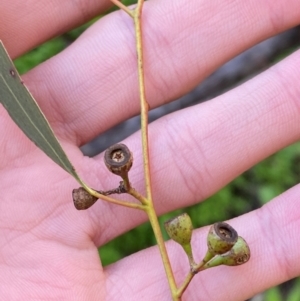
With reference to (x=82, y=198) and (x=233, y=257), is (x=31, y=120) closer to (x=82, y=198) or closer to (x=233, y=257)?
(x=82, y=198)

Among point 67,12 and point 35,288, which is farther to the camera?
point 67,12

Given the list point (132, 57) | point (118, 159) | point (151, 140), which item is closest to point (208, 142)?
point (151, 140)

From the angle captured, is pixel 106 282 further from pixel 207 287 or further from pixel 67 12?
pixel 67 12

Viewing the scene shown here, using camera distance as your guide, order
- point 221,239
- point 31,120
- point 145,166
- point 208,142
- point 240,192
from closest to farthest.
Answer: point 221,239 → point 31,120 → point 145,166 → point 208,142 → point 240,192

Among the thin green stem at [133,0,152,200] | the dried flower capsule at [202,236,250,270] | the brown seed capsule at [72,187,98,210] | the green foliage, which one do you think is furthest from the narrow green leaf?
the green foliage

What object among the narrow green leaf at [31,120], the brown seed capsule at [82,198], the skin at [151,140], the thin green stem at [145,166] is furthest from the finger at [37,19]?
the brown seed capsule at [82,198]

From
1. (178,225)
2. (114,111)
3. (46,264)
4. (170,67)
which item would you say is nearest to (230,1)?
(170,67)
